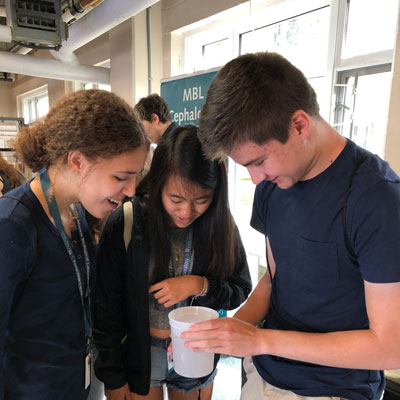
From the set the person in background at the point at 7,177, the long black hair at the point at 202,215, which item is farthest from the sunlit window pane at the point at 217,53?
the long black hair at the point at 202,215

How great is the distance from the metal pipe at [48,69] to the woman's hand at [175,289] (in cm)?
368

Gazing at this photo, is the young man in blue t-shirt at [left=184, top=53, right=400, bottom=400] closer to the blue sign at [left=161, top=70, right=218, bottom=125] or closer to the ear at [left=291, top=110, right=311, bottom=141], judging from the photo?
the ear at [left=291, top=110, right=311, bottom=141]

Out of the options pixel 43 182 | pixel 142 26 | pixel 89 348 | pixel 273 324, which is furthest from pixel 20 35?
pixel 273 324

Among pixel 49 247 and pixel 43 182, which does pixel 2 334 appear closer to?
pixel 49 247

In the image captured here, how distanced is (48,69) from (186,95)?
242cm

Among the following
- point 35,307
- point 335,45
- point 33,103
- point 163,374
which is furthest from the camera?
point 33,103

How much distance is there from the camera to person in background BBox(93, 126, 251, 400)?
3.62ft

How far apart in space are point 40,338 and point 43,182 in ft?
1.41

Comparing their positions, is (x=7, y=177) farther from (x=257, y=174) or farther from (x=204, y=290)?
(x=257, y=174)

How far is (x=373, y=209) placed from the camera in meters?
0.71

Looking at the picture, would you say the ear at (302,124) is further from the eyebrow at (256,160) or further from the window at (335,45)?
the window at (335,45)

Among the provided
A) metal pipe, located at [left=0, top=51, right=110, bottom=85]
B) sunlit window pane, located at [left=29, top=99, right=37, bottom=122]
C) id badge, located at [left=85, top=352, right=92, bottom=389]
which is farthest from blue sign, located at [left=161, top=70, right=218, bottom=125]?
sunlit window pane, located at [left=29, top=99, right=37, bottom=122]

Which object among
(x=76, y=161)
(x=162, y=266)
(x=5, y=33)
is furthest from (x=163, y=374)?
(x=5, y=33)

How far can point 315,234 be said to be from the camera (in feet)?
2.71
